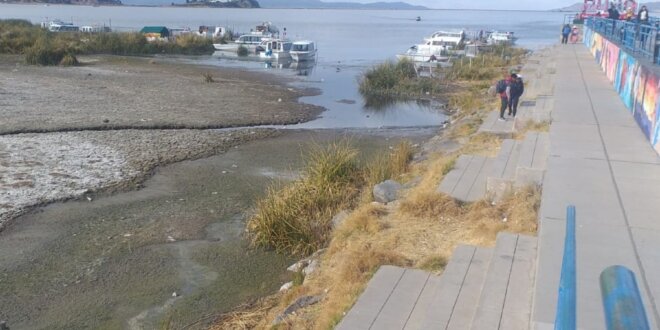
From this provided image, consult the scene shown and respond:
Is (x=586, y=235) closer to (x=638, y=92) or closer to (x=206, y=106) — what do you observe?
(x=638, y=92)

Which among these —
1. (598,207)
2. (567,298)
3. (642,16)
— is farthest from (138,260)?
(642,16)

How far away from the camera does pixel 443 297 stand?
5.20 metres

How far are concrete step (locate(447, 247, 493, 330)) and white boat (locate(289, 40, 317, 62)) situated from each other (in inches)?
1625

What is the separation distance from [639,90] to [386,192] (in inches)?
184

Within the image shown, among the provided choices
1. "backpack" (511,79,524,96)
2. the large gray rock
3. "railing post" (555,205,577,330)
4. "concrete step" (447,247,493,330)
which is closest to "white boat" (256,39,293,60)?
"backpack" (511,79,524,96)

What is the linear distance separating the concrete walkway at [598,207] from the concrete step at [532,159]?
0.15 metres

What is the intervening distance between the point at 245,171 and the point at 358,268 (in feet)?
25.1

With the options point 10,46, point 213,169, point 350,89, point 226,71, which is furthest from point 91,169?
point 10,46

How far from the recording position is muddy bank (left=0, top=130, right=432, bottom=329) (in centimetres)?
766

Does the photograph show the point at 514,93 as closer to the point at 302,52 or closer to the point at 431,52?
the point at 431,52

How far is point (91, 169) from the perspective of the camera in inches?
527

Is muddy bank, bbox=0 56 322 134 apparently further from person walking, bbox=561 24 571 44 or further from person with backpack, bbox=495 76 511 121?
person walking, bbox=561 24 571 44

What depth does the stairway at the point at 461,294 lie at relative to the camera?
4707 millimetres

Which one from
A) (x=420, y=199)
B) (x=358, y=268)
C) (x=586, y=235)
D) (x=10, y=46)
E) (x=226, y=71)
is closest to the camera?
(x=586, y=235)
